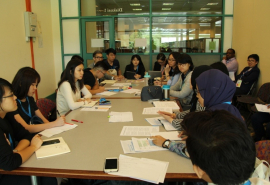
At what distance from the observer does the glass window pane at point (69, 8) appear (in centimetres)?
650

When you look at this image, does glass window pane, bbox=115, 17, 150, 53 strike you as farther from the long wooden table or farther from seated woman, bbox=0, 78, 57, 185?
seated woman, bbox=0, 78, 57, 185

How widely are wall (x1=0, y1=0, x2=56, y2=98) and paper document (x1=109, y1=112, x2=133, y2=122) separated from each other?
2.94 m

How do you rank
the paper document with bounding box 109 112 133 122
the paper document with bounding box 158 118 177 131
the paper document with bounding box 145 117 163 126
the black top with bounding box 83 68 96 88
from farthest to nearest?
the black top with bounding box 83 68 96 88 → the paper document with bounding box 109 112 133 122 → the paper document with bounding box 145 117 163 126 → the paper document with bounding box 158 118 177 131

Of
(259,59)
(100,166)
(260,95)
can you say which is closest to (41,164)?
(100,166)

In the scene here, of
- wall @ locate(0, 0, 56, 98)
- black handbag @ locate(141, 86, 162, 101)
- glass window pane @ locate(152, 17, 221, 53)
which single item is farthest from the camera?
glass window pane @ locate(152, 17, 221, 53)

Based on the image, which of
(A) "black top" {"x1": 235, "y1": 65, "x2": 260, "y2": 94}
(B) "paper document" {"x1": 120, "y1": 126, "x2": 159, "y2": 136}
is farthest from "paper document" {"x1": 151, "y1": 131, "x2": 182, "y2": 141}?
(A) "black top" {"x1": 235, "y1": 65, "x2": 260, "y2": 94}

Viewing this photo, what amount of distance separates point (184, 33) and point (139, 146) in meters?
5.52

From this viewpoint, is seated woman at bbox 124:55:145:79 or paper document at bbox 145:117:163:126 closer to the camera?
paper document at bbox 145:117:163:126

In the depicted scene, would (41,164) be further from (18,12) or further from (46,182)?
(18,12)

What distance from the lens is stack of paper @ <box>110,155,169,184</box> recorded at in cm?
126

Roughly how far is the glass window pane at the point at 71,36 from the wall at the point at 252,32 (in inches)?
172

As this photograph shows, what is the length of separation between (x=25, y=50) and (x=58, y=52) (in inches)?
66.9

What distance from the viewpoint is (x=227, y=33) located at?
6383 millimetres

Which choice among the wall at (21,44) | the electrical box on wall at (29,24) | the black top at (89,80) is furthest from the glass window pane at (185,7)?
the black top at (89,80)
